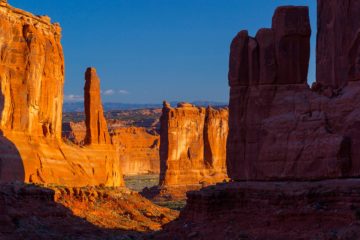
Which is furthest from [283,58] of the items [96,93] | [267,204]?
[96,93]

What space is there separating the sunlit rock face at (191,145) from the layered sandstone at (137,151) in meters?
34.1

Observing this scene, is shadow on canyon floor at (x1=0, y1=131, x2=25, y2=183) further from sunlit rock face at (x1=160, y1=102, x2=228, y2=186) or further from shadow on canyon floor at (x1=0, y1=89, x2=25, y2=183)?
sunlit rock face at (x1=160, y1=102, x2=228, y2=186)

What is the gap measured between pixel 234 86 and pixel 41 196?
1463 cm

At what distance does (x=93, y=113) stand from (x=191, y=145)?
32.9 m

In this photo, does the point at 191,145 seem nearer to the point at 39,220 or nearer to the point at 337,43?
the point at 39,220

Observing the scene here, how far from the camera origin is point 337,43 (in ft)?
93.9

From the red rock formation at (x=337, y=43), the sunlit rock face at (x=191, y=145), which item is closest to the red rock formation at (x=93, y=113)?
the sunlit rock face at (x=191, y=145)

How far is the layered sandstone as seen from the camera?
12794 cm

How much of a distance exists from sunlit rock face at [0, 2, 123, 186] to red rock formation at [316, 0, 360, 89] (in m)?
20.7

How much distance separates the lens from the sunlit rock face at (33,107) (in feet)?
149

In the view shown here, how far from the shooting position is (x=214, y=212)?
95.2 ft

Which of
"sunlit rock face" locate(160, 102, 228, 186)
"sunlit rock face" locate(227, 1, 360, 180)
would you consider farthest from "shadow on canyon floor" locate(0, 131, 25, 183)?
"sunlit rock face" locate(160, 102, 228, 186)

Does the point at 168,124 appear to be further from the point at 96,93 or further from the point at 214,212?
the point at 214,212

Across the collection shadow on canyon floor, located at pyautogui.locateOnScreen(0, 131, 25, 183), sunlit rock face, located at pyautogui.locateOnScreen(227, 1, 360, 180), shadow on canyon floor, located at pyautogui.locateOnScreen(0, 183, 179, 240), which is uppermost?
sunlit rock face, located at pyautogui.locateOnScreen(227, 1, 360, 180)
